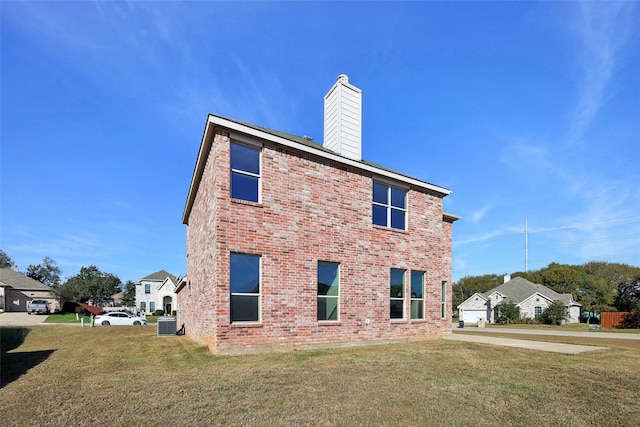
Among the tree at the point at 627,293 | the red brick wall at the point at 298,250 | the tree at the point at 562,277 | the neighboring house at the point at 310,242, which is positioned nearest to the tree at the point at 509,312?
the tree at the point at 627,293

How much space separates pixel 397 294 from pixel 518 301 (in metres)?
43.2

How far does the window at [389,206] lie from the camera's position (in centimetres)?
1352

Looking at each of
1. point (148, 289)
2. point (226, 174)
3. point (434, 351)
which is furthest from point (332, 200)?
point (148, 289)

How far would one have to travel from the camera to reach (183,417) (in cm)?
459

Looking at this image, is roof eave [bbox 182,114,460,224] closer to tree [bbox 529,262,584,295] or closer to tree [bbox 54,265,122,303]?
tree [bbox 54,265,122,303]

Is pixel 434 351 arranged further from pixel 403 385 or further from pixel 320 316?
pixel 403 385

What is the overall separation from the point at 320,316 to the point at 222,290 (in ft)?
11.7

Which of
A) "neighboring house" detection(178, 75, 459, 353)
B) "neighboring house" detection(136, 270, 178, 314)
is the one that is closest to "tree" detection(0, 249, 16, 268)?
"neighboring house" detection(136, 270, 178, 314)

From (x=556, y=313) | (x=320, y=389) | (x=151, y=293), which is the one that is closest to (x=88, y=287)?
(x=151, y=293)

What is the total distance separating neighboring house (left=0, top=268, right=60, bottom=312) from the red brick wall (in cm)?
5025

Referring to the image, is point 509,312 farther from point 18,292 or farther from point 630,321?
point 18,292

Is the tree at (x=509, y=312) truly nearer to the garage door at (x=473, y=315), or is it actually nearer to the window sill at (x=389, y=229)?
the garage door at (x=473, y=315)

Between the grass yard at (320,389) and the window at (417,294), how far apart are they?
4.58 meters

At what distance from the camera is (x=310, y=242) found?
11.3m
